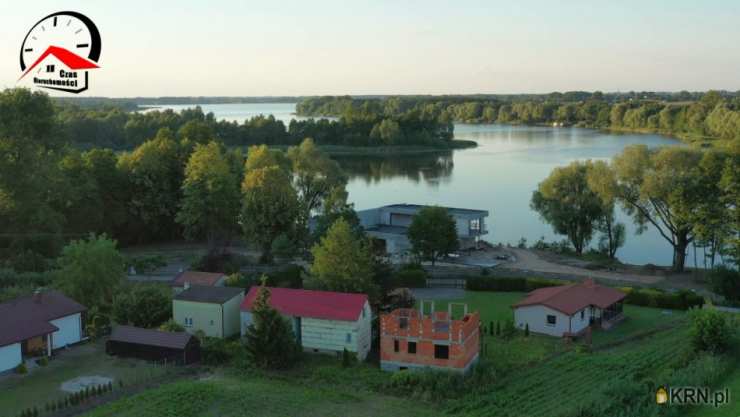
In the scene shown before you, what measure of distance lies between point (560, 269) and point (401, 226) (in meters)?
12.7

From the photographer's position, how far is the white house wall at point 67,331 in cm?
2597

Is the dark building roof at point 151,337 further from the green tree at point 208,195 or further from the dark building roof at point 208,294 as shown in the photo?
the green tree at point 208,195

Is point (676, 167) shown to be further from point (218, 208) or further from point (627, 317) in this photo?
point (218, 208)

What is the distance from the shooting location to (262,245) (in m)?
40.9

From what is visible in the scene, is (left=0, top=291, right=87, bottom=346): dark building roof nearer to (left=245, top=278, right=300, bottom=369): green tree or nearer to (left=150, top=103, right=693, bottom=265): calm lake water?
(left=245, top=278, right=300, bottom=369): green tree

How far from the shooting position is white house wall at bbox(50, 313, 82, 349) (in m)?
26.0

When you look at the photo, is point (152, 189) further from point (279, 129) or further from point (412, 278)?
point (279, 129)

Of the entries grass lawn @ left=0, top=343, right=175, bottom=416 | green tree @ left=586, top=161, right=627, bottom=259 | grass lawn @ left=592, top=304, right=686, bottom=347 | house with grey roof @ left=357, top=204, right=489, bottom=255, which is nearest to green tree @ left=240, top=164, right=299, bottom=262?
house with grey roof @ left=357, top=204, right=489, bottom=255

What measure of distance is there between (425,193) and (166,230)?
27.4m

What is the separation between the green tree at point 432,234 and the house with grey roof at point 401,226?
7.92 ft

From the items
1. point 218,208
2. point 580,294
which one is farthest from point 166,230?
point 580,294

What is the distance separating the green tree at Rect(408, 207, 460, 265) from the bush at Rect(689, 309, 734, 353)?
17581 mm

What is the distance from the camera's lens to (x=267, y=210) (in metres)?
40.0

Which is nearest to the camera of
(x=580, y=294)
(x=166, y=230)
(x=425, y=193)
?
(x=580, y=294)
